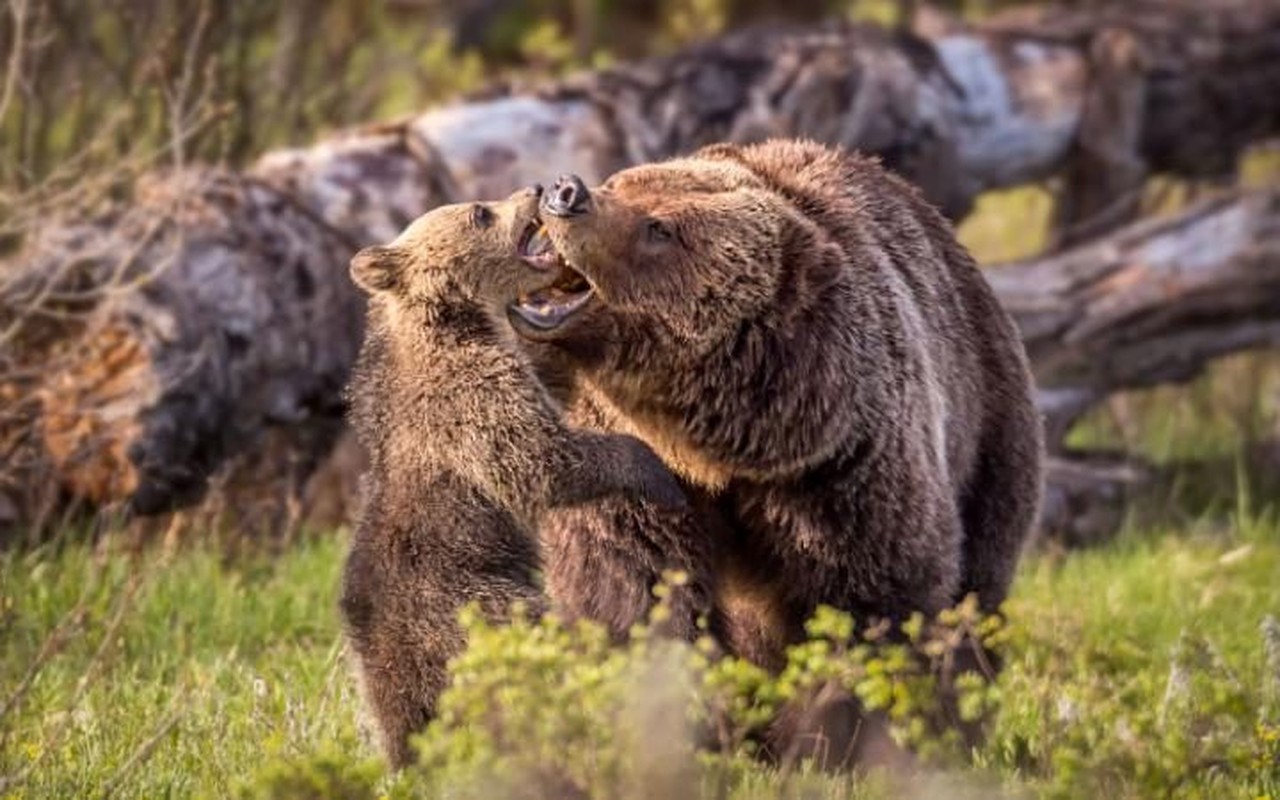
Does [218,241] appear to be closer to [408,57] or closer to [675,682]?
[408,57]

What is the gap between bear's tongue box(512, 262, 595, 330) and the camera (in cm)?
592

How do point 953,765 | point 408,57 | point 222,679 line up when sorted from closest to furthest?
point 953,765, point 222,679, point 408,57

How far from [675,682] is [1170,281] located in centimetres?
569

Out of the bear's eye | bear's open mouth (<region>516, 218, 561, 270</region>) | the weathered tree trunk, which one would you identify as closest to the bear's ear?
bear's open mouth (<region>516, 218, 561, 270</region>)

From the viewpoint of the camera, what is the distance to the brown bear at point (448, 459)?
5660mm

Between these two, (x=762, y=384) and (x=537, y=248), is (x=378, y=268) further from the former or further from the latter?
(x=762, y=384)

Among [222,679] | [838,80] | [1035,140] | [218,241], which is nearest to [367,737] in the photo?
[222,679]

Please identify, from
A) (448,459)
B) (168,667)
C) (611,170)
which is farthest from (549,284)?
(611,170)

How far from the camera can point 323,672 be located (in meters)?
6.88

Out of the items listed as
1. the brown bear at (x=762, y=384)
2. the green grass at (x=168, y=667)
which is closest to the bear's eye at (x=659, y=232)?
the brown bear at (x=762, y=384)

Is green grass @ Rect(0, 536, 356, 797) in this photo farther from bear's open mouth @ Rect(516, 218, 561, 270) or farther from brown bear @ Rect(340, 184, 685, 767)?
bear's open mouth @ Rect(516, 218, 561, 270)

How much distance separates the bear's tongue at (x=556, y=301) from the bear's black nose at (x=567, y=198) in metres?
0.25

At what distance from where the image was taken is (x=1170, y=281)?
9695 millimetres

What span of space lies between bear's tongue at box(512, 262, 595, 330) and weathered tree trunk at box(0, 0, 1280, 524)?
74.1 inches
